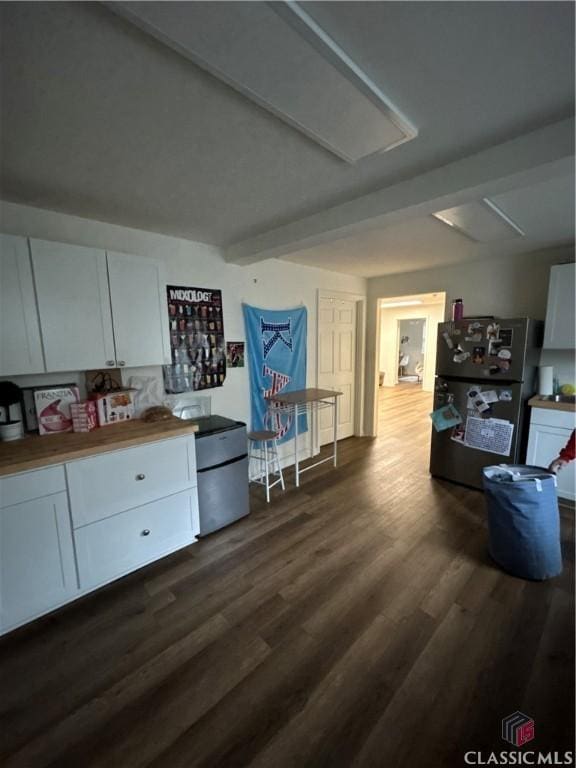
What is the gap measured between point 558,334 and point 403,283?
73.9 inches

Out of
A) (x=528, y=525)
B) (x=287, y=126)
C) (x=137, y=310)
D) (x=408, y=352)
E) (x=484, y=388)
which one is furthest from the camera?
(x=408, y=352)

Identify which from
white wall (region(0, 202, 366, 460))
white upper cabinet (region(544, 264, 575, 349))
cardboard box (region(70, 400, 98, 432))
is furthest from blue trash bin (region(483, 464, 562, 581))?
cardboard box (region(70, 400, 98, 432))

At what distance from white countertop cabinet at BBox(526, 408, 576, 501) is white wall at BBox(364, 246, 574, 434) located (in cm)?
106

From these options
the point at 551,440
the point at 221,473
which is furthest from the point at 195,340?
the point at 551,440

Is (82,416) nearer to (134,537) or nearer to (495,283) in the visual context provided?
(134,537)

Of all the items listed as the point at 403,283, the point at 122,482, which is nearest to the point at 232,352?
the point at 122,482

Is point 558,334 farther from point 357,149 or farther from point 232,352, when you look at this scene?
point 232,352

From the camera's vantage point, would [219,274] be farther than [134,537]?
Yes

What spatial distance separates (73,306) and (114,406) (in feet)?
2.38

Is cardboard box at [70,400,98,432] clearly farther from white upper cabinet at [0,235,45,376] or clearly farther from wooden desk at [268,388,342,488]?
wooden desk at [268,388,342,488]

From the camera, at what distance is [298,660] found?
1.50 meters

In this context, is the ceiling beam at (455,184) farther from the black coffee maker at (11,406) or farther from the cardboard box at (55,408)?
the black coffee maker at (11,406)

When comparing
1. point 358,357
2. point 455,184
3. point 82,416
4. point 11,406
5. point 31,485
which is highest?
point 455,184

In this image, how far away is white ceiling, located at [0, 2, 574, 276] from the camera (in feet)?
2.88
